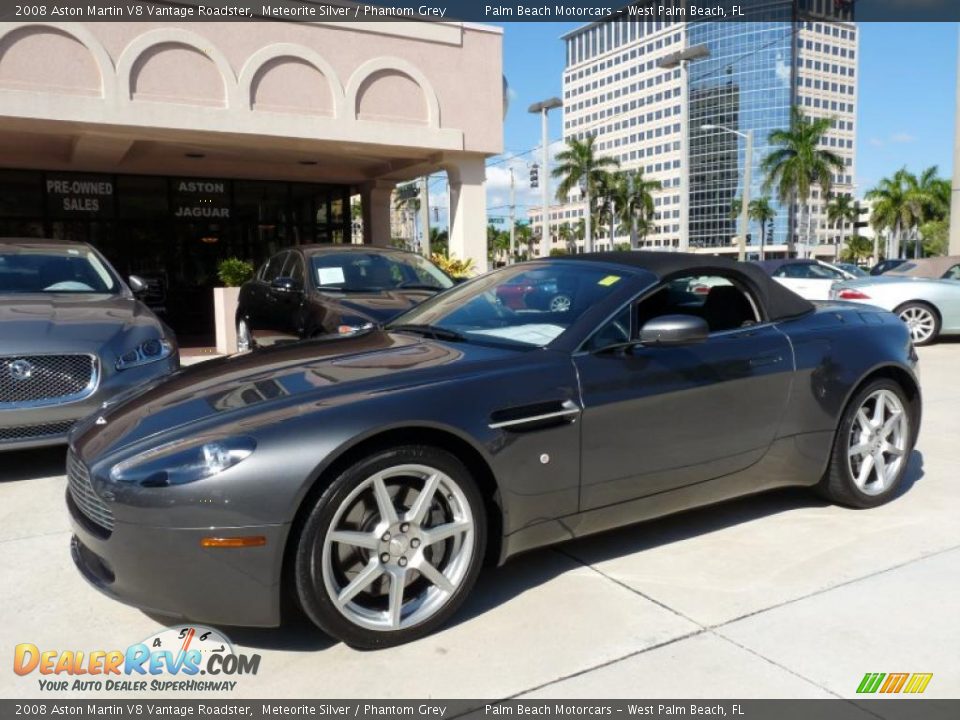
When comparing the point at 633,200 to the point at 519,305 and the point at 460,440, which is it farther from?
the point at 460,440

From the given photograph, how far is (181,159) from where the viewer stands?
575 inches

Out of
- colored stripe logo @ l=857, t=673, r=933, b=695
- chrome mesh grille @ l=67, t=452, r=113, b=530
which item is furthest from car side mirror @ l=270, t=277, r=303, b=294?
colored stripe logo @ l=857, t=673, r=933, b=695

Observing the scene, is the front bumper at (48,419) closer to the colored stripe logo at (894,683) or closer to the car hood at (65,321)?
the car hood at (65,321)

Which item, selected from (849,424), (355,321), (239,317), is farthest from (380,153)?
(849,424)

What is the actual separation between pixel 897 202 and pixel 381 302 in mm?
75254

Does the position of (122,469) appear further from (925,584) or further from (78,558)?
(925,584)

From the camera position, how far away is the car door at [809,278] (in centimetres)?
1554

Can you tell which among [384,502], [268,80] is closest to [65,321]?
[384,502]

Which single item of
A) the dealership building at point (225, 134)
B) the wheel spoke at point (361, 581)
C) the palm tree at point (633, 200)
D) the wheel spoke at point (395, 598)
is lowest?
the wheel spoke at point (395, 598)

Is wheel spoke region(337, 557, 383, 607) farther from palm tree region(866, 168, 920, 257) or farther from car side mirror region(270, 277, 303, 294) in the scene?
palm tree region(866, 168, 920, 257)

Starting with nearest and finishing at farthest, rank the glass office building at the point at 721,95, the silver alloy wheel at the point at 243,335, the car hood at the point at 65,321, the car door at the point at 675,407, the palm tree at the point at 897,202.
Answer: the car door at the point at 675,407, the car hood at the point at 65,321, the silver alloy wheel at the point at 243,335, the palm tree at the point at 897,202, the glass office building at the point at 721,95

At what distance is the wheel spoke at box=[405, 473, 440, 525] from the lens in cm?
288

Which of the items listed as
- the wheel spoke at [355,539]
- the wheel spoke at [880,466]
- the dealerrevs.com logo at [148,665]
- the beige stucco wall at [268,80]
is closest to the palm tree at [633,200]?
the beige stucco wall at [268,80]

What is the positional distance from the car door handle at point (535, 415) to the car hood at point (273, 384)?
235mm
